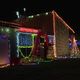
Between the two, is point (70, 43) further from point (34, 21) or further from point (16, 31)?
point (16, 31)

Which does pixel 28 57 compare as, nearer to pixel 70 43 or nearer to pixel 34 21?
pixel 34 21

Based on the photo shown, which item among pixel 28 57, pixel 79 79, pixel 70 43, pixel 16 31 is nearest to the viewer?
pixel 79 79

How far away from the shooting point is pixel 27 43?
96.6 ft

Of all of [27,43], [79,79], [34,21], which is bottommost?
[79,79]

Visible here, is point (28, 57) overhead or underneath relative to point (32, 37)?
underneath

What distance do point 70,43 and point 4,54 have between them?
696 inches

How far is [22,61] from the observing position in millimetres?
27688

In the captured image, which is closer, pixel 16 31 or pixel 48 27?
pixel 16 31

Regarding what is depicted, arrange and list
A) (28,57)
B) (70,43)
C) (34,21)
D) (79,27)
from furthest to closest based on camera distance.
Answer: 1. (79,27)
2. (70,43)
3. (34,21)
4. (28,57)

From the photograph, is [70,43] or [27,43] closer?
[27,43]

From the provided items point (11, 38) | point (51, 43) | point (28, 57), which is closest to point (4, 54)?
point (11, 38)

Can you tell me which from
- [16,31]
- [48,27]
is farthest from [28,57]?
[48,27]

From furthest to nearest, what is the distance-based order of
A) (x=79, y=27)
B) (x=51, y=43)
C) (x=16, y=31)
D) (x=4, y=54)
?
(x=79, y=27) < (x=51, y=43) < (x=16, y=31) < (x=4, y=54)

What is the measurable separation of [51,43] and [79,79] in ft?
68.2
